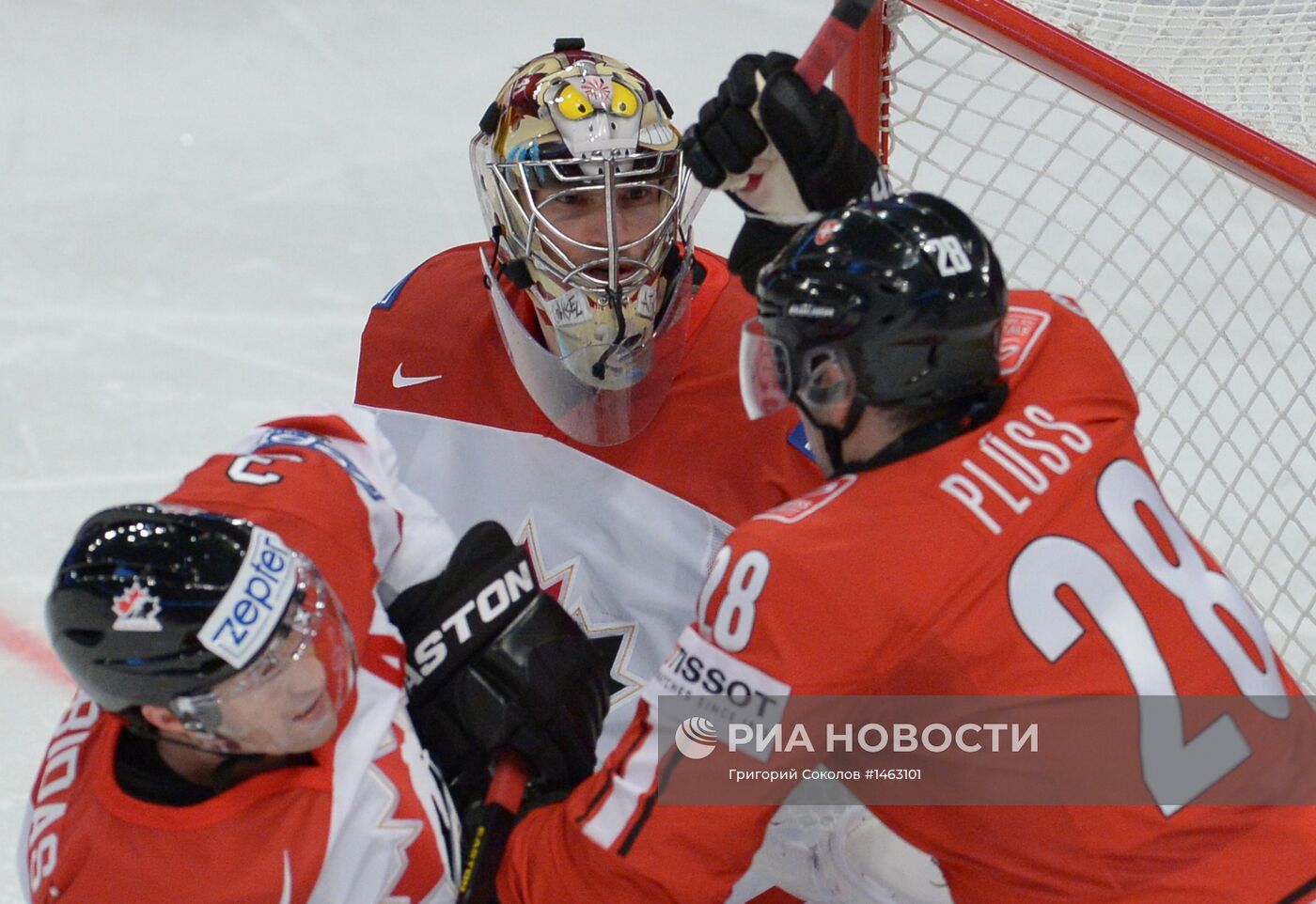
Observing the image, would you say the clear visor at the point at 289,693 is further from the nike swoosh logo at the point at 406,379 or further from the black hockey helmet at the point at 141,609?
the nike swoosh logo at the point at 406,379

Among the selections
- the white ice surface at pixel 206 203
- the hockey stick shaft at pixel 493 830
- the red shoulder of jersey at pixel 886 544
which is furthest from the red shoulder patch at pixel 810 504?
the white ice surface at pixel 206 203

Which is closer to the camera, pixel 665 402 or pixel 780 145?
pixel 780 145

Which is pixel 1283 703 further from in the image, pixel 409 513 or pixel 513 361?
pixel 513 361

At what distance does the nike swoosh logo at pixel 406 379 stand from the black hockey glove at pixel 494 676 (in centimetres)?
61

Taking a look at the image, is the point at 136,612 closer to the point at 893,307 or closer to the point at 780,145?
the point at 893,307

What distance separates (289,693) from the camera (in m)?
1.54

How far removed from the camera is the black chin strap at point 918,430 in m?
1.64

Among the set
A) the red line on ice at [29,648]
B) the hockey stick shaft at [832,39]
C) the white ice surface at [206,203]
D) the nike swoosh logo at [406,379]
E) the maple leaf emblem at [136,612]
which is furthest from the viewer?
the white ice surface at [206,203]

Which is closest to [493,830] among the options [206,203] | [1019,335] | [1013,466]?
[1013,466]

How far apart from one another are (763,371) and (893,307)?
0.22 m

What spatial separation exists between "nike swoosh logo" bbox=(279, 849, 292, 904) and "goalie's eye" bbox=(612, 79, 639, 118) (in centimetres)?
116

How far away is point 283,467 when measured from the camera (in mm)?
1804

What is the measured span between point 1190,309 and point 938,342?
2539mm

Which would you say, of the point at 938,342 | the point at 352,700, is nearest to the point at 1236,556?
the point at 938,342
